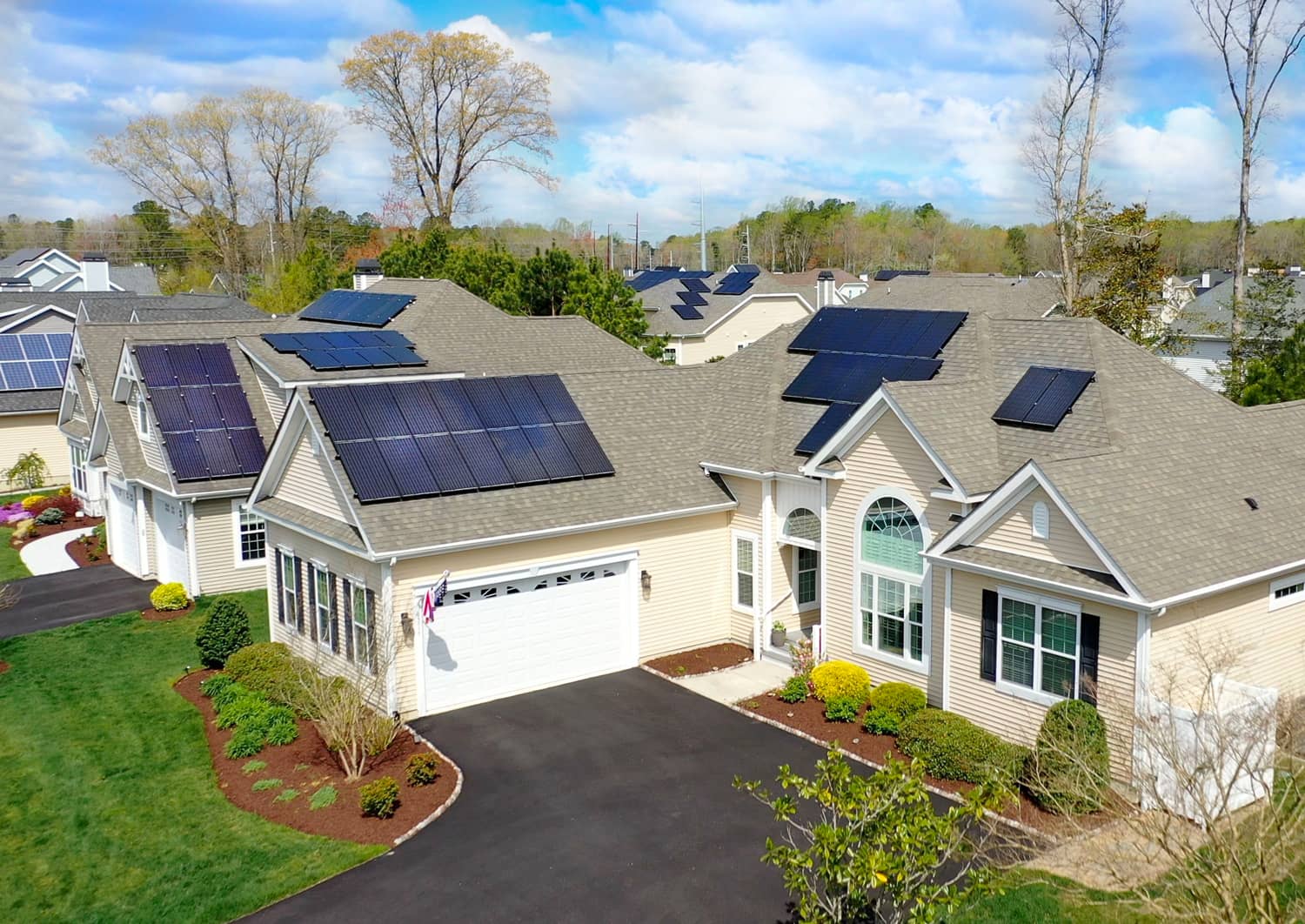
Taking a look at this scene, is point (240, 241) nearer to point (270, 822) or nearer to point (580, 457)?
point (580, 457)

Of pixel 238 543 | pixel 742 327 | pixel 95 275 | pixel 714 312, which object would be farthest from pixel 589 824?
pixel 95 275

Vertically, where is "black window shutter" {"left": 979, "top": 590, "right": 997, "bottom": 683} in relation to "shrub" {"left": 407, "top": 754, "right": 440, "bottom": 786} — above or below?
above

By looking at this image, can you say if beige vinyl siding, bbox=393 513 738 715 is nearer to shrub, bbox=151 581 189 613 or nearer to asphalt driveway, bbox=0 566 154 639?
shrub, bbox=151 581 189 613

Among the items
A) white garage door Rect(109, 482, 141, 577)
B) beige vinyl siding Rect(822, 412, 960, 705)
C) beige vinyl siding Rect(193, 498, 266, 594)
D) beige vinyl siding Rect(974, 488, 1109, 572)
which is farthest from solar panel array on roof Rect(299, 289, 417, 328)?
beige vinyl siding Rect(974, 488, 1109, 572)

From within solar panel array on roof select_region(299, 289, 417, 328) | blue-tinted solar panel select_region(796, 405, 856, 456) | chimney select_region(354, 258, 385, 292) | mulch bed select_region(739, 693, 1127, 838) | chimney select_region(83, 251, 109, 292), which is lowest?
mulch bed select_region(739, 693, 1127, 838)

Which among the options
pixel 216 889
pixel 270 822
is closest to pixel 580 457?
pixel 270 822

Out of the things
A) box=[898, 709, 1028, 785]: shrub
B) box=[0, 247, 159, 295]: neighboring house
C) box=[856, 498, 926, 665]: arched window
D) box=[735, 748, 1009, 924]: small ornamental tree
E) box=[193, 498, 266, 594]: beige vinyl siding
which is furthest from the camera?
box=[0, 247, 159, 295]: neighboring house
